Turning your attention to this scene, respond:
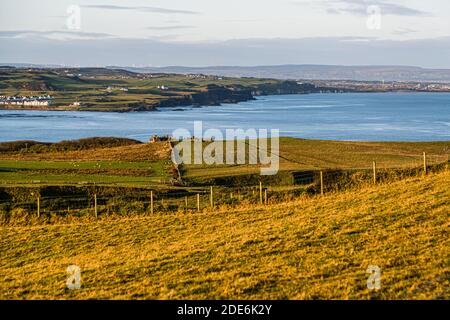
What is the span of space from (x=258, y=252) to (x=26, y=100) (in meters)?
175

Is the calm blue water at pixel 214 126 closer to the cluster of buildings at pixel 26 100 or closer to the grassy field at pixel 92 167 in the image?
the cluster of buildings at pixel 26 100

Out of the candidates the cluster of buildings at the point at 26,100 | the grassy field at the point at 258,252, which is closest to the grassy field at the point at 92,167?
the grassy field at the point at 258,252

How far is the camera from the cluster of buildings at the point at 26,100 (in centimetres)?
17345

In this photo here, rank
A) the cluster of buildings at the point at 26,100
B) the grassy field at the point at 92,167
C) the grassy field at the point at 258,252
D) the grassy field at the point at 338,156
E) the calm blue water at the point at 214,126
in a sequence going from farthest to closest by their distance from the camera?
the cluster of buildings at the point at 26,100
the calm blue water at the point at 214,126
the grassy field at the point at 338,156
the grassy field at the point at 92,167
the grassy field at the point at 258,252

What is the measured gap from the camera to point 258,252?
13836 mm

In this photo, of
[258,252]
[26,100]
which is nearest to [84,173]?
[258,252]

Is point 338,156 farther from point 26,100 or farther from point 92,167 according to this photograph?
point 26,100

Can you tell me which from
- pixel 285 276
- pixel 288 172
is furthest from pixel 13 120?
pixel 285 276

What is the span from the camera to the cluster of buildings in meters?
173

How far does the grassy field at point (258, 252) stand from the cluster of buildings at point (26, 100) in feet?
520

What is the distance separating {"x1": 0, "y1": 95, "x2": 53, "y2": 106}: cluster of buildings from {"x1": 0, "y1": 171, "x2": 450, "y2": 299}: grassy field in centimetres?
15842

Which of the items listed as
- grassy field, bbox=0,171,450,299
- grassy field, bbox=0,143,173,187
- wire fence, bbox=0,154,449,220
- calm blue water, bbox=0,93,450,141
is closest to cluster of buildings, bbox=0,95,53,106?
calm blue water, bbox=0,93,450,141

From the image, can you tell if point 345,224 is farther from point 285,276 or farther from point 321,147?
point 321,147
